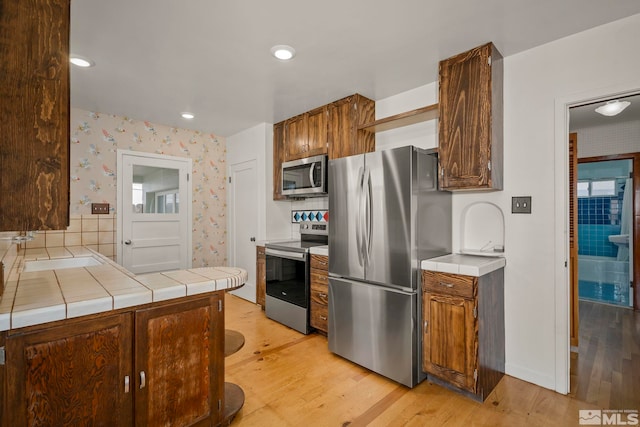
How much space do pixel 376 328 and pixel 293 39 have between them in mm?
2199

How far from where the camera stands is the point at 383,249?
233cm

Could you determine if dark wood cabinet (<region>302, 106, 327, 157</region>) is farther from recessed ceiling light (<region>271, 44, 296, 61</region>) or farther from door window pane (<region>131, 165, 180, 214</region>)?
door window pane (<region>131, 165, 180, 214</region>)

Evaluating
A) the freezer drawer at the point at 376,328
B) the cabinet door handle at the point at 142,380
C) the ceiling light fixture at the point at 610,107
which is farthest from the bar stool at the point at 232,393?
the ceiling light fixture at the point at 610,107

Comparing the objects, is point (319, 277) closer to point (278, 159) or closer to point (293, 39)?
point (278, 159)

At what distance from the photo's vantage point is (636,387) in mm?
2139

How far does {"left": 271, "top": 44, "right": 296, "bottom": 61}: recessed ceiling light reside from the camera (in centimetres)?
224

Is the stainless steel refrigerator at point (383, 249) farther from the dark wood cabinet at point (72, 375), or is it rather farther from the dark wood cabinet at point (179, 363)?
the dark wood cabinet at point (72, 375)

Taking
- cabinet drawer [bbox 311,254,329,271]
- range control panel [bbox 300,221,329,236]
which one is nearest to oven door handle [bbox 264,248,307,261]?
cabinet drawer [bbox 311,254,329,271]

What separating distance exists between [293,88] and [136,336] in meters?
2.46

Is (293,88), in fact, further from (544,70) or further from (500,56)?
(544,70)

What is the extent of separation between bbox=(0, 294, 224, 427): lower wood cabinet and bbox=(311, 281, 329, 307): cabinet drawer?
Result: 4.69ft

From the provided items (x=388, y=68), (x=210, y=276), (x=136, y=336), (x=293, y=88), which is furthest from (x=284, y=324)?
(x=388, y=68)

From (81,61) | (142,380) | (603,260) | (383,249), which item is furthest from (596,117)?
(81,61)

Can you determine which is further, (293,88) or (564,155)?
(293,88)
